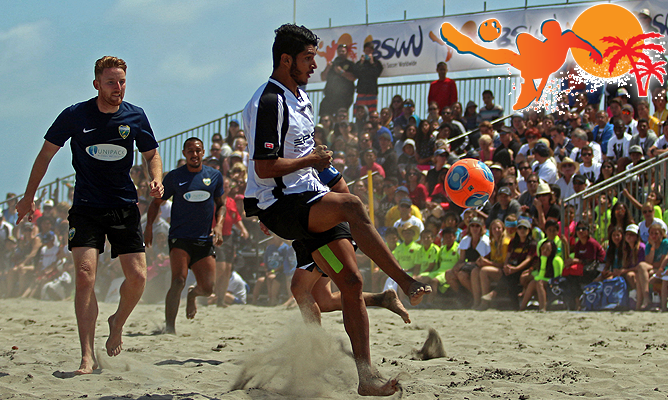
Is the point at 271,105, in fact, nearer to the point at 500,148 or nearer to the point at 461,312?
the point at 461,312

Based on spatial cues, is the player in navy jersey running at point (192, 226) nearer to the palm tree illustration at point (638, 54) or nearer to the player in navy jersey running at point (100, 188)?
the player in navy jersey running at point (100, 188)

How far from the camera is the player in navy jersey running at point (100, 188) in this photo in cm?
433

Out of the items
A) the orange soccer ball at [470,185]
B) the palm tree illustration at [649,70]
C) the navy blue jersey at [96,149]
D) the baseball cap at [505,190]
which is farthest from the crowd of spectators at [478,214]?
the navy blue jersey at [96,149]

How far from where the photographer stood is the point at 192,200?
22.2 ft

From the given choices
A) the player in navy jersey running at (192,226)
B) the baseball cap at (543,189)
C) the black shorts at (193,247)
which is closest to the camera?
the player in navy jersey running at (192,226)

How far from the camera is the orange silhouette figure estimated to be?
511 inches

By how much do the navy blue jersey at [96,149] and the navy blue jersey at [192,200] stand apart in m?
2.13

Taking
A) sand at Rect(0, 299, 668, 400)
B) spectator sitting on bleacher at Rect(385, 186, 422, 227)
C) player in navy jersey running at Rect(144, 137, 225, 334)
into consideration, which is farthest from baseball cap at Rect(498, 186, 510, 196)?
player in navy jersey running at Rect(144, 137, 225, 334)

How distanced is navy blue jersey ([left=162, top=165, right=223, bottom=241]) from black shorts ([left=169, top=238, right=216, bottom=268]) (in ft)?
0.13

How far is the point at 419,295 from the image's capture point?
326 cm

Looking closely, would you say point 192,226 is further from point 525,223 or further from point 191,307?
point 525,223

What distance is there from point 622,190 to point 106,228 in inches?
320

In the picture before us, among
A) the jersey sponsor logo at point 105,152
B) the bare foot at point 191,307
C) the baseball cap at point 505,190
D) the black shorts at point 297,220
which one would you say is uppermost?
the baseball cap at point 505,190

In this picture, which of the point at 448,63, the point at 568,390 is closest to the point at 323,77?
the point at 448,63
